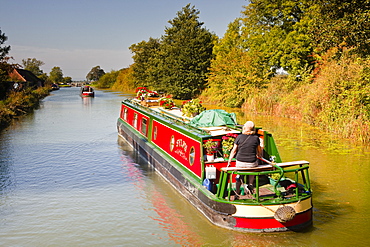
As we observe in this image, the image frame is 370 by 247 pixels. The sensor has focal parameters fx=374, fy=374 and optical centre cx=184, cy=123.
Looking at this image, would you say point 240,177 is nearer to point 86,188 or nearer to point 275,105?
point 86,188

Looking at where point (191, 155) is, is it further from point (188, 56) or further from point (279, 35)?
point (188, 56)


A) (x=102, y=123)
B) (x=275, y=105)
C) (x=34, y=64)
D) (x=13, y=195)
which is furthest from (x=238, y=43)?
(x=34, y=64)

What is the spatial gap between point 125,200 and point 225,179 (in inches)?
140

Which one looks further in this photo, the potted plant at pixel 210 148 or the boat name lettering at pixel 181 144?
the boat name lettering at pixel 181 144

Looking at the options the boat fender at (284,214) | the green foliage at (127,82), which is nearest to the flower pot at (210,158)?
the boat fender at (284,214)

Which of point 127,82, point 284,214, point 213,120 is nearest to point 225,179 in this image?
point 284,214

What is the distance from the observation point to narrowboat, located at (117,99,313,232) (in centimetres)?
745

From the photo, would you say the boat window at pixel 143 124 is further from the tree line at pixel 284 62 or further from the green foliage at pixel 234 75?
the green foliage at pixel 234 75

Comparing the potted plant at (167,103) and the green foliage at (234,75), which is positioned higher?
the green foliage at (234,75)

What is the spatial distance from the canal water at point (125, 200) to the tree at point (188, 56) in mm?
25582

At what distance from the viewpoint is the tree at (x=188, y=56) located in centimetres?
4184

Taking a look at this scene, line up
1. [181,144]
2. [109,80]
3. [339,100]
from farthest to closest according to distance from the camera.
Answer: [109,80], [339,100], [181,144]

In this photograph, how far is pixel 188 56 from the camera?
42094mm

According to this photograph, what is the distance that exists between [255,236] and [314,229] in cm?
140
